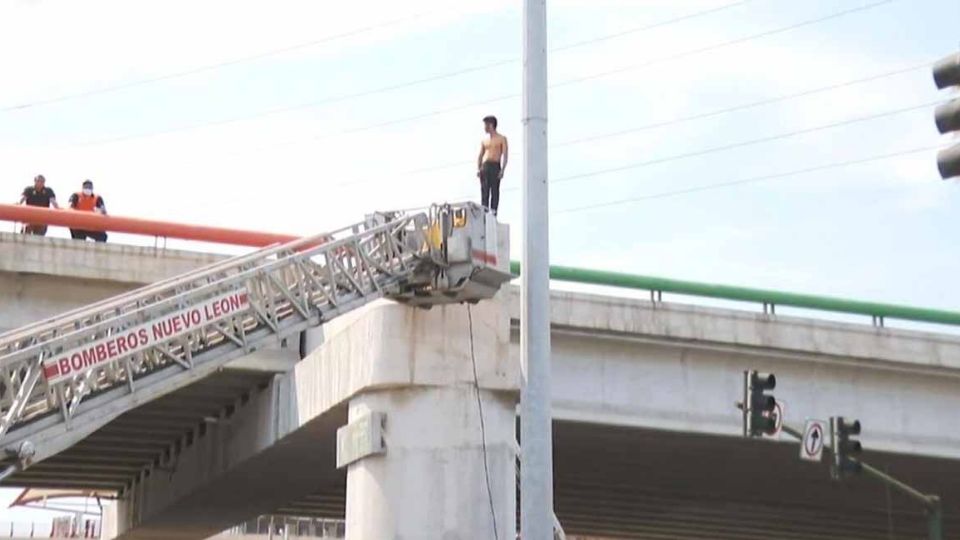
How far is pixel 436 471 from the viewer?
2075 cm

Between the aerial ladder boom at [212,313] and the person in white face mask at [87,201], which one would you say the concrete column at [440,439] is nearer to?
the aerial ladder boom at [212,313]

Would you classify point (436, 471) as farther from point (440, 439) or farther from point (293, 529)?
point (293, 529)

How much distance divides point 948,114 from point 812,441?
1341 centimetres

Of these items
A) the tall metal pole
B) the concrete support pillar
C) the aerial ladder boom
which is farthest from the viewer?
the concrete support pillar

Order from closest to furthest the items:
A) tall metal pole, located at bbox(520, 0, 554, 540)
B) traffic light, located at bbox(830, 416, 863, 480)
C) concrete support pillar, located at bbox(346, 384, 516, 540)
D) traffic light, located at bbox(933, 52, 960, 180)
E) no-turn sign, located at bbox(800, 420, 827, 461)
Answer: traffic light, located at bbox(933, 52, 960, 180), tall metal pole, located at bbox(520, 0, 554, 540), concrete support pillar, located at bbox(346, 384, 516, 540), traffic light, located at bbox(830, 416, 863, 480), no-turn sign, located at bbox(800, 420, 827, 461)

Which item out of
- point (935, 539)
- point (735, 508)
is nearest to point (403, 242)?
point (935, 539)

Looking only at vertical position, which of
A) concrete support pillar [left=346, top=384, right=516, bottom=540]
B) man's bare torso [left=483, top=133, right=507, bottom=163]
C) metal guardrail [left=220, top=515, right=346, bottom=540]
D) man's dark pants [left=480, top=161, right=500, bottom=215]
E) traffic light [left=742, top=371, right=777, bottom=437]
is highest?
man's bare torso [left=483, top=133, right=507, bottom=163]

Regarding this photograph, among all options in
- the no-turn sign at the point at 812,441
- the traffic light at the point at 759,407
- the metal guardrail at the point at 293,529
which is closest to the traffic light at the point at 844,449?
the no-turn sign at the point at 812,441

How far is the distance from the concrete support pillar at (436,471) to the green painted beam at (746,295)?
3.40 m

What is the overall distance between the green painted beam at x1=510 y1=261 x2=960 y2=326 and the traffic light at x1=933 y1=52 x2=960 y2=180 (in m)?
13.4

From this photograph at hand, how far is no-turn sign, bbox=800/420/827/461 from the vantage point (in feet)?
76.7

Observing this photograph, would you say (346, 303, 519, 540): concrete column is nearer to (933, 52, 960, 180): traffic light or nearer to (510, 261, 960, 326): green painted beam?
(510, 261, 960, 326): green painted beam

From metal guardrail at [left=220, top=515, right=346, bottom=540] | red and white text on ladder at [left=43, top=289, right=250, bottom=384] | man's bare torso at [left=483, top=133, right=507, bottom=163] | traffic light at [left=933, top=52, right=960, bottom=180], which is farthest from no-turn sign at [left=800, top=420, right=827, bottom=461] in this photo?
metal guardrail at [left=220, top=515, right=346, bottom=540]

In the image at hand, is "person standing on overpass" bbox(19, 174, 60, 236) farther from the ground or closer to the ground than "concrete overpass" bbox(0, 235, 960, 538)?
farther from the ground
